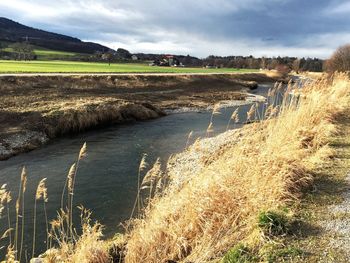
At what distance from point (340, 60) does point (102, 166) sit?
40796 millimetres

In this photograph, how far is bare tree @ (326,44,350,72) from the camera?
4441 centimetres

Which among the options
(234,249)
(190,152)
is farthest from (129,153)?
(234,249)

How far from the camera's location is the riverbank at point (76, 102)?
74.3 feet

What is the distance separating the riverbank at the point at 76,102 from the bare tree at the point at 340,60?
11.7 metres

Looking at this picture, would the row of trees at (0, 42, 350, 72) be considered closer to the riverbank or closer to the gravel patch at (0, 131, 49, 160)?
the riverbank

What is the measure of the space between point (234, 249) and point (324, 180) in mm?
3155

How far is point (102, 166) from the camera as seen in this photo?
16.1m

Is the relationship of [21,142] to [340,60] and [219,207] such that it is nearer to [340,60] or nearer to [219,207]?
[219,207]

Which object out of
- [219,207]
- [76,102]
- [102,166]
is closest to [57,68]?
[76,102]

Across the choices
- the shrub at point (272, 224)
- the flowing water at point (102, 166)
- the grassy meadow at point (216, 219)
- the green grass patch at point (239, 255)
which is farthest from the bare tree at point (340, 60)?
the green grass patch at point (239, 255)

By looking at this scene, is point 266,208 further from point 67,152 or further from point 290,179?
point 67,152

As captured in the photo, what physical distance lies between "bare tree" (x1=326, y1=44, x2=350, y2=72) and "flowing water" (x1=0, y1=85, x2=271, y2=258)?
952 inches

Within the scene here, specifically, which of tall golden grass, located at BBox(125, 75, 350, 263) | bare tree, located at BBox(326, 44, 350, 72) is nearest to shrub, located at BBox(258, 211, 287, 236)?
tall golden grass, located at BBox(125, 75, 350, 263)

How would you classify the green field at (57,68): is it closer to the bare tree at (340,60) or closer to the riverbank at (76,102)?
the riverbank at (76,102)
